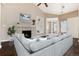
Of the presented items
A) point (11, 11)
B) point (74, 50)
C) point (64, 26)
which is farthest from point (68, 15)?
point (11, 11)

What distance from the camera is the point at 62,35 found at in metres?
2.45

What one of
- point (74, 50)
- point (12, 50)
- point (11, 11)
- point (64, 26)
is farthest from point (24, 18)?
point (74, 50)

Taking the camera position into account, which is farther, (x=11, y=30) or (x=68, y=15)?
A: (x=68, y=15)

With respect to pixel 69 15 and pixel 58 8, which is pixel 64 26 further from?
pixel 58 8

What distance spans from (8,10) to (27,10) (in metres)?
0.38

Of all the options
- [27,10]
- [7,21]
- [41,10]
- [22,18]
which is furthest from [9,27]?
[41,10]

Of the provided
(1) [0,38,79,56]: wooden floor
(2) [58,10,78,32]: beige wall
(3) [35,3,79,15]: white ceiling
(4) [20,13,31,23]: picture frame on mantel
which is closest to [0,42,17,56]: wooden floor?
(1) [0,38,79,56]: wooden floor

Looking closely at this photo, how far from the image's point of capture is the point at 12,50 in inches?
92.8

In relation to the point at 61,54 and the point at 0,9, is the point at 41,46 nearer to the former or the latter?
the point at 61,54

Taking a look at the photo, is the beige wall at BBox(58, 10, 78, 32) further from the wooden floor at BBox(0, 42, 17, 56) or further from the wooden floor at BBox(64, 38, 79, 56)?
the wooden floor at BBox(0, 42, 17, 56)

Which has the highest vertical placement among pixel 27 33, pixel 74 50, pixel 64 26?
pixel 64 26

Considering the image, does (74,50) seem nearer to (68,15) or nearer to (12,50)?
(68,15)

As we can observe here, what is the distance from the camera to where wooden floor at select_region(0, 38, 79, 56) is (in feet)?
7.54

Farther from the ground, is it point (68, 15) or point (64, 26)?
point (68, 15)
